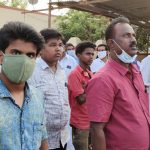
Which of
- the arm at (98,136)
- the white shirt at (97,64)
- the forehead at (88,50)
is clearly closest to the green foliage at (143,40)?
the white shirt at (97,64)

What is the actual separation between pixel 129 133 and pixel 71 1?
5969 mm

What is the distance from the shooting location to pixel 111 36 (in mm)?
3232

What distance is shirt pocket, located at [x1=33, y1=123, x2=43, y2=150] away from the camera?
2289 millimetres

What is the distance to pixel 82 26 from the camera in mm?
20406

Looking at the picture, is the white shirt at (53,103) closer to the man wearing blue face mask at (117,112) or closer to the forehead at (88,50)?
the man wearing blue face mask at (117,112)

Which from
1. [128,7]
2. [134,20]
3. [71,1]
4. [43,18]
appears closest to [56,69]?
[71,1]

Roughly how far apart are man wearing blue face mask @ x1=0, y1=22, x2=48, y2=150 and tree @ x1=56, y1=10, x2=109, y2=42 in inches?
690

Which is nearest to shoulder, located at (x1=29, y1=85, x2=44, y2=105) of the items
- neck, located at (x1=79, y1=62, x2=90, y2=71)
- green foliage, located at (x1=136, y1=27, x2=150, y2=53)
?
neck, located at (x1=79, y1=62, x2=90, y2=71)

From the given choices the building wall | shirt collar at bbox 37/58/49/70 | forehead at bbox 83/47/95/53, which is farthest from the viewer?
the building wall

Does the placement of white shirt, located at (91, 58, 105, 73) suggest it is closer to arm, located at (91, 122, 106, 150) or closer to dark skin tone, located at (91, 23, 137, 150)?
dark skin tone, located at (91, 23, 137, 150)

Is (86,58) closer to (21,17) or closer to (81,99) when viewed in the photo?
(81,99)

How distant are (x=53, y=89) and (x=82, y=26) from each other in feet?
54.9

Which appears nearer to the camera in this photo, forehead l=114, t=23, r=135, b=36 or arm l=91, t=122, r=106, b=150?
arm l=91, t=122, r=106, b=150

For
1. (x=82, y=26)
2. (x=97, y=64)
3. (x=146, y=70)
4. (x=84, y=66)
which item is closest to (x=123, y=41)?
(x=146, y=70)
